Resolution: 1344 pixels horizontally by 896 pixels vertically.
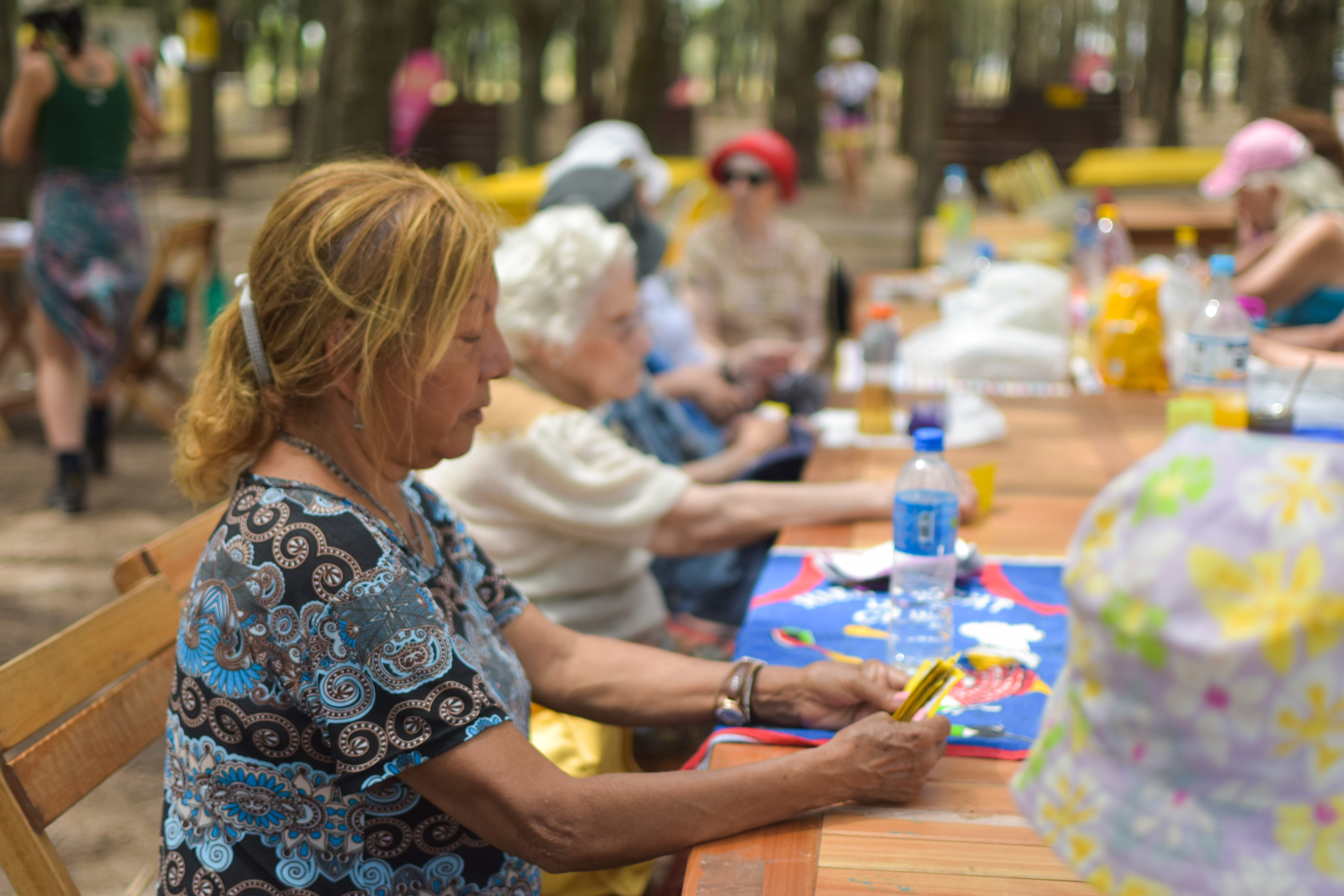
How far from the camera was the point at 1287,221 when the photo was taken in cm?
431

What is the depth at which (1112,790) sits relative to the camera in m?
0.82

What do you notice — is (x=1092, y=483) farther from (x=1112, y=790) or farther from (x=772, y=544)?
(x=1112, y=790)

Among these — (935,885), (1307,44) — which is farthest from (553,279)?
(1307,44)

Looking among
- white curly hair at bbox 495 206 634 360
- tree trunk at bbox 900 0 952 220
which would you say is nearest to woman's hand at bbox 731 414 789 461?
white curly hair at bbox 495 206 634 360

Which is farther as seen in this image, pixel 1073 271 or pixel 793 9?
pixel 793 9

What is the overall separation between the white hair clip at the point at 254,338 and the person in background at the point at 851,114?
15540mm

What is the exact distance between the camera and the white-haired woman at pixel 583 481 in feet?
7.45

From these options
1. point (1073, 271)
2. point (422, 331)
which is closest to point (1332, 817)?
point (422, 331)

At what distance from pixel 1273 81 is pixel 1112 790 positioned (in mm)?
7000

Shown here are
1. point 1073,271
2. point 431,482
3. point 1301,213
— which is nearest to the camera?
point 431,482

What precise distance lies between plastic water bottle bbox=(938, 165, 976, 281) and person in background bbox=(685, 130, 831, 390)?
0.77m

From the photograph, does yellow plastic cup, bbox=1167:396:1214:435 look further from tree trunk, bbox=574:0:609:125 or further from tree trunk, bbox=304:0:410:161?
tree trunk, bbox=574:0:609:125

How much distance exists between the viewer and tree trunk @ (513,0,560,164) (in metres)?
17.3

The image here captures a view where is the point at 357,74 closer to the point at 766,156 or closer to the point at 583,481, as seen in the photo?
the point at 766,156
